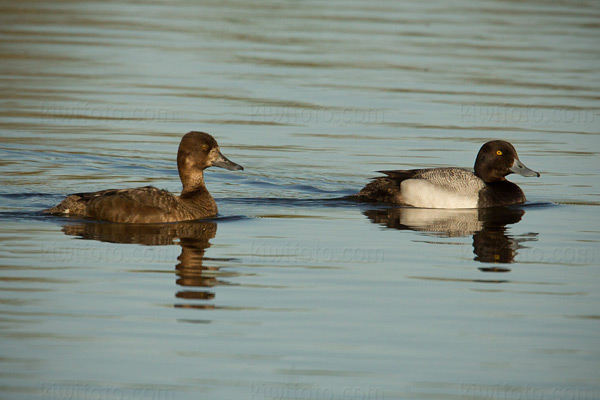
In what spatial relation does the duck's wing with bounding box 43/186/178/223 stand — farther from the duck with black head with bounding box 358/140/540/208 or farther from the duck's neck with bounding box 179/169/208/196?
the duck with black head with bounding box 358/140/540/208

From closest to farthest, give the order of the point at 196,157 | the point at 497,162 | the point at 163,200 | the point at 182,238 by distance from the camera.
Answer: the point at 182,238 → the point at 163,200 → the point at 196,157 → the point at 497,162

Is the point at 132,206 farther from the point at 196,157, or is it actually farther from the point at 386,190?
the point at 386,190

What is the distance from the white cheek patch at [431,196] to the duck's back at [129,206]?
329 centimetres

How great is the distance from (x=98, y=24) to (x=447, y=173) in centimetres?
1909

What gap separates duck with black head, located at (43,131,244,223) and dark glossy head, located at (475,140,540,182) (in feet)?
12.5

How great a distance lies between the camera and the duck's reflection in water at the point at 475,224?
1098cm

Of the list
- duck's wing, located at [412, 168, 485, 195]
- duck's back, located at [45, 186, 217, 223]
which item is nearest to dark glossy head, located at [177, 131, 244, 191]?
duck's back, located at [45, 186, 217, 223]

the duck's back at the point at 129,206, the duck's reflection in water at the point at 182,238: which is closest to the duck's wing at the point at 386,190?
the duck's reflection in water at the point at 182,238

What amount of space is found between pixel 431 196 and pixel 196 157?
11.0ft

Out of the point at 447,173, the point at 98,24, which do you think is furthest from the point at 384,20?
the point at 447,173

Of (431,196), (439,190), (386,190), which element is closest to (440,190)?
(439,190)

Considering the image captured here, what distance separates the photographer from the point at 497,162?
46.8ft

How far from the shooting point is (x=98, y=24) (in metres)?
30.4

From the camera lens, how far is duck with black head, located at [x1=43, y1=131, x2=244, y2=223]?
458 inches
